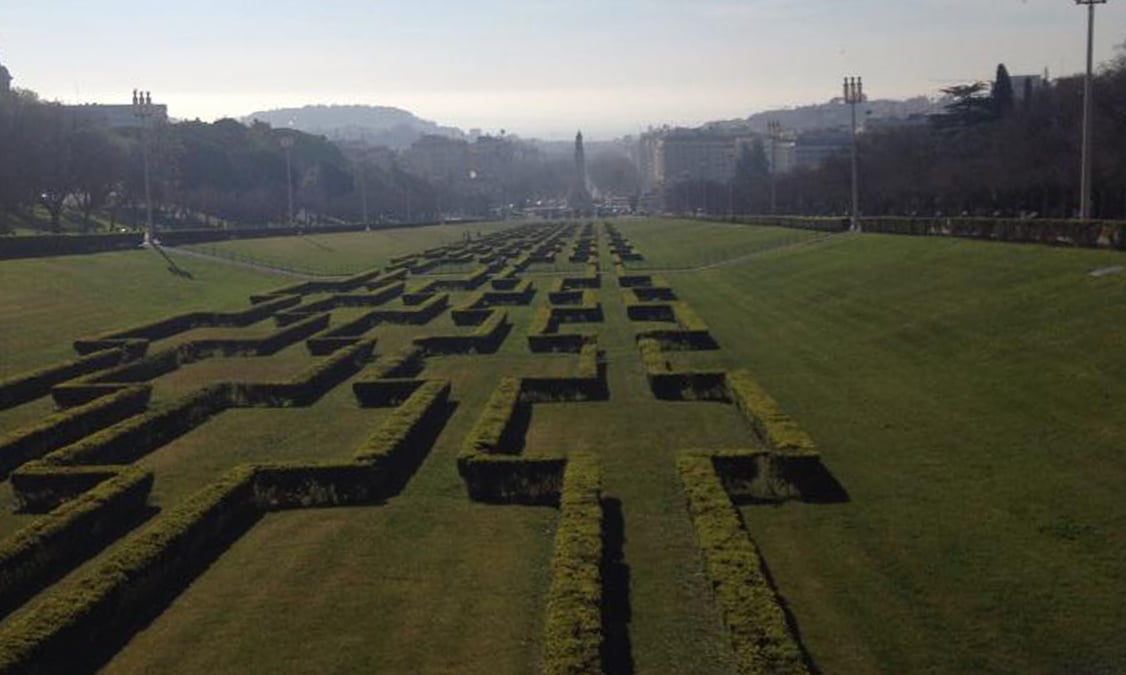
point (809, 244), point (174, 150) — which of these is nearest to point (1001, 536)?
point (809, 244)

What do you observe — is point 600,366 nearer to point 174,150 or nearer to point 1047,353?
point 1047,353

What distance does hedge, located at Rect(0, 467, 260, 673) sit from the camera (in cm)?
962

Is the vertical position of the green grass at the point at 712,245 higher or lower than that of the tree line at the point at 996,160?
lower

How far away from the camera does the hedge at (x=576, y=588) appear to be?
8938 millimetres

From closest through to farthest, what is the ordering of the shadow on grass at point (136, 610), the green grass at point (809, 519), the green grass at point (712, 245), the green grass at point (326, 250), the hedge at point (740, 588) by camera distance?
the hedge at point (740, 588)
the shadow on grass at point (136, 610)
the green grass at point (809, 519)
the green grass at point (712, 245)
the green grass at point (326, 250)

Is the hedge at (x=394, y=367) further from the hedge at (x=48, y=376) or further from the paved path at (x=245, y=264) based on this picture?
the paved path at (x=245, y=264)

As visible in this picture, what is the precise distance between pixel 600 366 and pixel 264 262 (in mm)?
40015

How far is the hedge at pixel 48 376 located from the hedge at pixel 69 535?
30.6ft

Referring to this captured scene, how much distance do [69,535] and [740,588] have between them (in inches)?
306

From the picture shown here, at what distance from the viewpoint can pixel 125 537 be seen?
14008 millimetres

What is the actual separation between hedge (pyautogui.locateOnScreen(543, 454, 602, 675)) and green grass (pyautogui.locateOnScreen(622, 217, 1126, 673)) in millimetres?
1944

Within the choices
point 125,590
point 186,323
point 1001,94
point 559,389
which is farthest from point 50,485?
point 1001,94

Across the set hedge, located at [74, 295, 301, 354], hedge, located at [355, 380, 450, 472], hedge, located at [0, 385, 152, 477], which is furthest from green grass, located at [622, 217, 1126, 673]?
hedge, located at [74, 295, 301, 354]

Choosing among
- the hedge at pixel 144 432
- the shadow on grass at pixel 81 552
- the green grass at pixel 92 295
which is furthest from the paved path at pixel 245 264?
the shadow on grass at pixel 81 552
